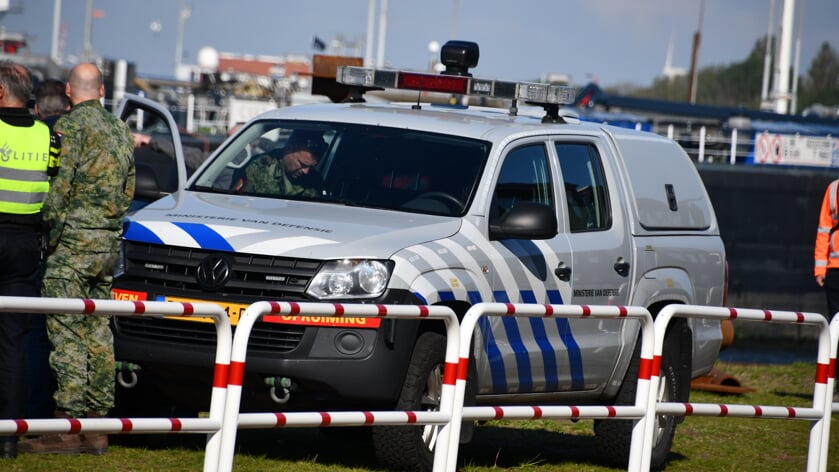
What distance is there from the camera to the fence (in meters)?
4.63

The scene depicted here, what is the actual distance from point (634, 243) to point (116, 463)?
3.39m

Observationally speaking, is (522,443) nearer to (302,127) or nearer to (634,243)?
(634,243)

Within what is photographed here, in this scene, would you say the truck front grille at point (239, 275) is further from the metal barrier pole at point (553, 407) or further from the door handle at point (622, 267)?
the door handle at point (622, 267)

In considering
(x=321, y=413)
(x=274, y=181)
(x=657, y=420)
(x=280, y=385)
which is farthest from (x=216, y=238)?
(x=657, y=420)

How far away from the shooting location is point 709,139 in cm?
3200

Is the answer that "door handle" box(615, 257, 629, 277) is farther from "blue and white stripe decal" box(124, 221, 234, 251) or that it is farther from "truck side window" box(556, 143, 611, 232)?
"blue and white stripe decal" box(124, 221, 234, 251)

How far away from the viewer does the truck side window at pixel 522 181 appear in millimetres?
7602

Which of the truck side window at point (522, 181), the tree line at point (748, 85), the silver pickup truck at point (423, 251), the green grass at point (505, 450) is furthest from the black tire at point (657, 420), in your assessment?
the tree line at point (748, 85)

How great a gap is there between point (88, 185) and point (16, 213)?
51cm

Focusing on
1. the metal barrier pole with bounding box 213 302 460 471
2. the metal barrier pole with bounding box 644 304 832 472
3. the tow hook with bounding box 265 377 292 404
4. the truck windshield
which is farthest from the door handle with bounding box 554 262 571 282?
the metal barrier pole with bounding box 213 302 460 471

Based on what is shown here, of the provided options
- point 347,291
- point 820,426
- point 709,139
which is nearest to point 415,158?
point 347,291

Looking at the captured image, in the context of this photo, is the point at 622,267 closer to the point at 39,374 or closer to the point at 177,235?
Result: the point at 177,235

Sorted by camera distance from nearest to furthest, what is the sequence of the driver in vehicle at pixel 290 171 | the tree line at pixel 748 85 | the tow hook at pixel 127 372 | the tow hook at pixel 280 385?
the tow hook at pixel 280 385 → the tow hook at pixel 127 372 → the driver in vehicle at pixel 290 171 → the tree line at pixel 748 85

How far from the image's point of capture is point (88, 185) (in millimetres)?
6902
